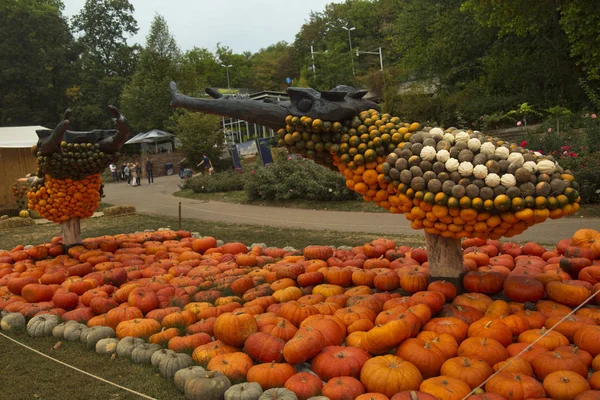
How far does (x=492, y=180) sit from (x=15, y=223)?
1516cm

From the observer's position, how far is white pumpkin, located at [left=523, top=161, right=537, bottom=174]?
4.51 metres

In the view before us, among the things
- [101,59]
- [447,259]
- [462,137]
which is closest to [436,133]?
[462,137]

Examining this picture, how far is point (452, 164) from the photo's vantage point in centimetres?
468

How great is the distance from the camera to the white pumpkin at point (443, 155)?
4.75m

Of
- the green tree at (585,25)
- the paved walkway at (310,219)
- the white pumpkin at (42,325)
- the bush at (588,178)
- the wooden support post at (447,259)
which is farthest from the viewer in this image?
the green tree at (585,25)

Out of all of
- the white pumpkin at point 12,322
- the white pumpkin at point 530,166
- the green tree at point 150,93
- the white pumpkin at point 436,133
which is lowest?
the white pumpkin at point 12,322

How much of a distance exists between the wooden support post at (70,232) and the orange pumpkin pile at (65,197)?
140 millimetres

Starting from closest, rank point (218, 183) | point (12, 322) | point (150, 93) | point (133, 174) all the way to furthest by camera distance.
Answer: point (12, 322) < point (218, 183) < point (133, 174) < point (150, 93)

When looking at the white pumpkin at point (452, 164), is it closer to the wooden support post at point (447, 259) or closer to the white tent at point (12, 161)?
the wooden support post at point (447, 259)

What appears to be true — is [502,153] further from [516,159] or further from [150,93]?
[150,93]

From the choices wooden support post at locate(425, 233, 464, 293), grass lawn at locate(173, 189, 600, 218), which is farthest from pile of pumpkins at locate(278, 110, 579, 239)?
grass lawn at locate(173, 189, 600, 218)

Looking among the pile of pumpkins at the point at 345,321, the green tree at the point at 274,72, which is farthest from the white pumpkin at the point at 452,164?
the green tree at the point at 274,72

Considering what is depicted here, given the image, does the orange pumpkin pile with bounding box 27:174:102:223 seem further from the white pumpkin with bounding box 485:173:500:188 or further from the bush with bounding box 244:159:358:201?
the bush with bounding box 244:159:358:201

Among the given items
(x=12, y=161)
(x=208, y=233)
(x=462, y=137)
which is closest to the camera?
(x=462, y=137)
